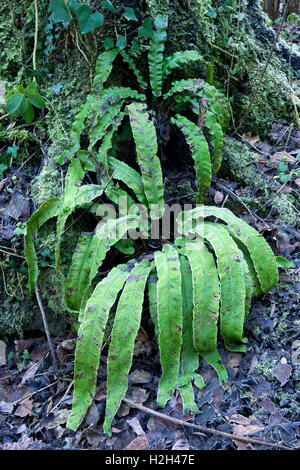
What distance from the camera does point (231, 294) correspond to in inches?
76.4

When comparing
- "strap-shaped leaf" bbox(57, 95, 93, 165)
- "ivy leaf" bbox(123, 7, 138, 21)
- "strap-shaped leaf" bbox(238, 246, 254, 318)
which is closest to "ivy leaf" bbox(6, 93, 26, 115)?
"strap-shaped leaf" bbox(57, 95, 93, 165)

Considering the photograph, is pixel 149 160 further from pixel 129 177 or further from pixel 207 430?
pixel 207 430

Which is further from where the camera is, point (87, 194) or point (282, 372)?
point (87, 194)

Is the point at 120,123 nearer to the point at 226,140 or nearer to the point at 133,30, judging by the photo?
the point at 133,30

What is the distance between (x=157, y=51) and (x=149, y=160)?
0.79 metres

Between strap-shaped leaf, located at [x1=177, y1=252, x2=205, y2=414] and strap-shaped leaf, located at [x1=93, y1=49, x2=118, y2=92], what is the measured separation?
126 cm

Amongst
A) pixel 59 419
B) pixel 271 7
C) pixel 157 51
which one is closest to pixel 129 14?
pixel 157 51

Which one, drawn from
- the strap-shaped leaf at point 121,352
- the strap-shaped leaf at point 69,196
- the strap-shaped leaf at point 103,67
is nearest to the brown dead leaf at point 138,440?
the strap-shaped leaf at point 121,352

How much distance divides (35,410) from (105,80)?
77.5 inches

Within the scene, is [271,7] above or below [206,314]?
above

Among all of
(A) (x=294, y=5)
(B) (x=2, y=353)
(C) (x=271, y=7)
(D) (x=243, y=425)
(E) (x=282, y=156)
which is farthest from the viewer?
(A) (x=294, y=5)

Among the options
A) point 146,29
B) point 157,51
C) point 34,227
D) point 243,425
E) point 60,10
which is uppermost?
point 60,10

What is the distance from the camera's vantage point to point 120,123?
2441 millimetres
